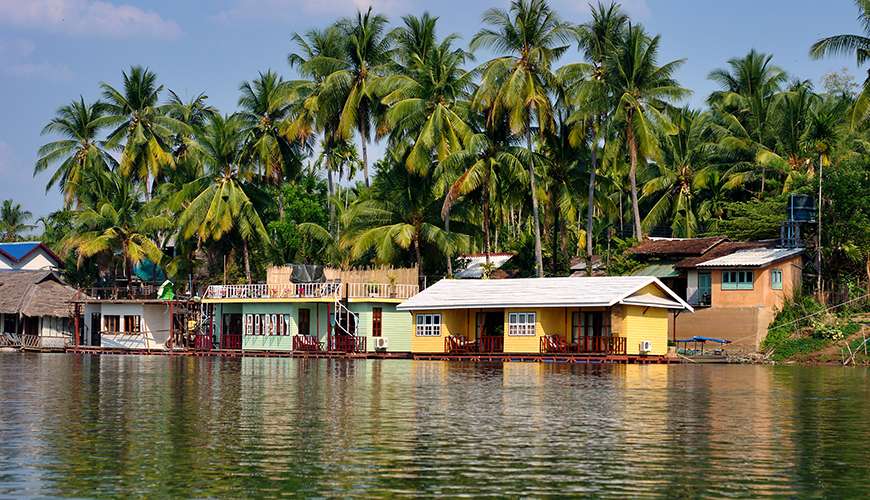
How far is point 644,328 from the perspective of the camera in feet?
163

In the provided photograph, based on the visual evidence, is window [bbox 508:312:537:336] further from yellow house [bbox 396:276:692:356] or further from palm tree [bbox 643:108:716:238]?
palm tree [bbox 643:108:716:238]

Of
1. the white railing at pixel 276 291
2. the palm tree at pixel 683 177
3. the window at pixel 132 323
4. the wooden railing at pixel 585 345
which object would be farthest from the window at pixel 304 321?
the palm tree at pixel 683 177

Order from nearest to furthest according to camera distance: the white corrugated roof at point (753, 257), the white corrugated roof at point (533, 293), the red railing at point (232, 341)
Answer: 1. the white corrugated roof at point (533, 293)
2. the white corrugated roof at point (753, 257)
3. the red railing at point (232, 341)

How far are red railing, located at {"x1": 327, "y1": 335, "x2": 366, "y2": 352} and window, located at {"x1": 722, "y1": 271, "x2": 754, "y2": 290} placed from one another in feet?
55.7

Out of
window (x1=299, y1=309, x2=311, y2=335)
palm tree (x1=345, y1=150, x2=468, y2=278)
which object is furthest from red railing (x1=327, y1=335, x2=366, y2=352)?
palm tree (x1=345, y1=150, x2=468, y2=278)

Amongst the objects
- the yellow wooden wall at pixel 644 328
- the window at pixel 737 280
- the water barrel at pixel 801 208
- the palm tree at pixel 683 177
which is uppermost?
the palm tree at pixel 683 177

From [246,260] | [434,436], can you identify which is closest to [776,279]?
[246,260]

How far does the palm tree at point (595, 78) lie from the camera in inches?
2211

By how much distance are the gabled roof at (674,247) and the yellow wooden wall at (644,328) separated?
7300 millimetres

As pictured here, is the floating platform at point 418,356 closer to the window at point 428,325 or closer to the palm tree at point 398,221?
the window at point 428,325

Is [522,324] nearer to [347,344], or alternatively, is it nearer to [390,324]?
[390,324]

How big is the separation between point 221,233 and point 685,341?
2587 centimetres

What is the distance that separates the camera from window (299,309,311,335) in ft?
191

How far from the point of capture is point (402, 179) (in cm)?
5944
